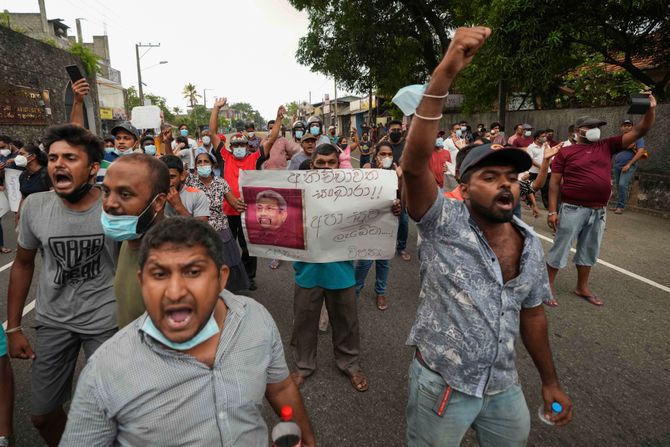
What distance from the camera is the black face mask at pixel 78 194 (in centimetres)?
210

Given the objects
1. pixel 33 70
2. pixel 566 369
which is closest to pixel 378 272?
pixel 566 369

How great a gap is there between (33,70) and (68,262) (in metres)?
19.9

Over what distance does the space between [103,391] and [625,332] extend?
437 centimetres

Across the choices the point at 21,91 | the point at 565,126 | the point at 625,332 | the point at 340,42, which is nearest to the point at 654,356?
the point at 625,332

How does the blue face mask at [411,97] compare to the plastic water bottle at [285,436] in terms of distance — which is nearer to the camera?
the plastic water bottle at [285,436]

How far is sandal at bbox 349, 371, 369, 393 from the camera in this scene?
2.97m

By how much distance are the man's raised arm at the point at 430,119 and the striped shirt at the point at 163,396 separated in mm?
855

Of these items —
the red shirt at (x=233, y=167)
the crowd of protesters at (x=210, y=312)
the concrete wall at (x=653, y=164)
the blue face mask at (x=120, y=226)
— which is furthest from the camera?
the concrete wall at (x=653, y=164)

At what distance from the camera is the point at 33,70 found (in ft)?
55.5

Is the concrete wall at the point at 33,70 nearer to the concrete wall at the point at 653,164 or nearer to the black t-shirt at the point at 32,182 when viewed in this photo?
the black t-shirt at the point at 32,182

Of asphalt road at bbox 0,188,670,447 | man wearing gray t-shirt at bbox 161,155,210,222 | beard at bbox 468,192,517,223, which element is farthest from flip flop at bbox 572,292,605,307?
man wearing gray t-shirt at bbox 161,155,210,222

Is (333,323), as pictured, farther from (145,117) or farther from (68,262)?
(145,117)

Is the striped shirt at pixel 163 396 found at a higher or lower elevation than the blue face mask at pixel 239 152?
lower

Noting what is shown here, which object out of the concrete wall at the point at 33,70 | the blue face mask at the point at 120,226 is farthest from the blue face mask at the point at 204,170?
the concrete wall at the point at 33,70
